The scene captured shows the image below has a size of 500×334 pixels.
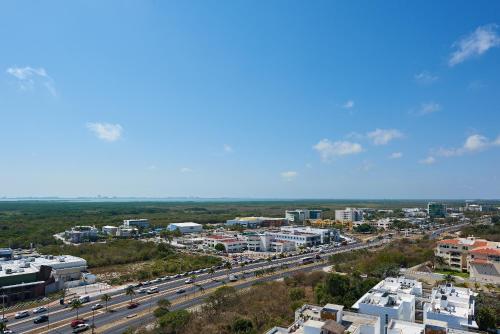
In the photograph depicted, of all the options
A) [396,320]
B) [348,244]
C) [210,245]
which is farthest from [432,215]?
[396,320]

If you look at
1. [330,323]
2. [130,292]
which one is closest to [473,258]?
[330,323]

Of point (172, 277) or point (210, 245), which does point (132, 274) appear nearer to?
point (172, 277)

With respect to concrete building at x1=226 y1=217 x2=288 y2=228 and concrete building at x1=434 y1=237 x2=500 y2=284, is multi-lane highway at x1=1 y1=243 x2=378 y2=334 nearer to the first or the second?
concrete building at x1=434 y1=237 x2=500 y2=284

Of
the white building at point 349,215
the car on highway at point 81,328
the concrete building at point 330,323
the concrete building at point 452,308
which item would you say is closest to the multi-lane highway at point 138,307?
the car on highway at point 81,328

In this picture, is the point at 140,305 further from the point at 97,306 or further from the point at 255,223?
the point at 255,223

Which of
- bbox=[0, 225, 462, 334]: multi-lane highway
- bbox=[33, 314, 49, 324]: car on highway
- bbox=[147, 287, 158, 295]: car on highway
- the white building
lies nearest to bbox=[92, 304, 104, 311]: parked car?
bbox=[0, 225, 462, 334]: multi-lane highway

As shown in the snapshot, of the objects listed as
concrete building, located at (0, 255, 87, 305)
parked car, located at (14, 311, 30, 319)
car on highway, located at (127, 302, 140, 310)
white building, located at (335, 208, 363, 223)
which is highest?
white building, located at (335, 208, 363, 223)

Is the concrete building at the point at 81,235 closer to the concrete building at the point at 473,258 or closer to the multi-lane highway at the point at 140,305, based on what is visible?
the multi-lane highway at the point at 140,305
